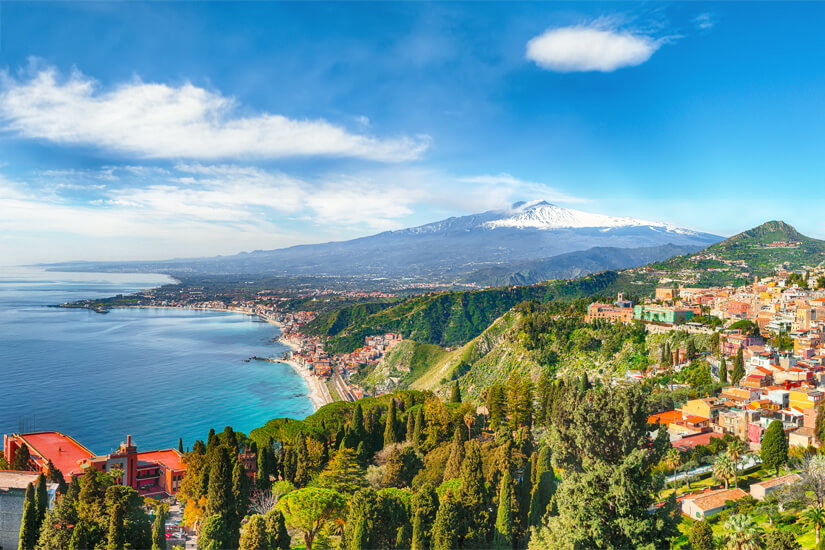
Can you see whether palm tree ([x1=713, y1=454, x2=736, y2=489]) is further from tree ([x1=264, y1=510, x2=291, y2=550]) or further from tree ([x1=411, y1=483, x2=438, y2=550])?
tree ([x1=264, y1=510, x2=291, y2=550])

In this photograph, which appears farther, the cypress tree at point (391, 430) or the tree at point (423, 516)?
the cypress tree at point (391, 430)

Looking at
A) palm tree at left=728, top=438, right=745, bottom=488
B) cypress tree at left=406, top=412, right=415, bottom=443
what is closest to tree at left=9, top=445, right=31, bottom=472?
cypress tree at left=406, top=412, right=415, bottom=443

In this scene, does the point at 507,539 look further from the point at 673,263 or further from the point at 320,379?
the point at 673,263

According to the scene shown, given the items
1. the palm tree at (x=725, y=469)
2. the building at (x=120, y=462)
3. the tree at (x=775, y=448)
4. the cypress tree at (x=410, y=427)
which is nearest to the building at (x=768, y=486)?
the palm tree at (x=725, y=469)

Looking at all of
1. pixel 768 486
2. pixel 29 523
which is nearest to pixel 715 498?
pixel 768 486

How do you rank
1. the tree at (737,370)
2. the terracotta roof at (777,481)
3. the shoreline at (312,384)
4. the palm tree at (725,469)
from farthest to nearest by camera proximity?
1. the shoreline at (312,384)
2. the tree at (737,370)
3. the palm tree at (725,469)
4. the terracotta roof at (777,481)

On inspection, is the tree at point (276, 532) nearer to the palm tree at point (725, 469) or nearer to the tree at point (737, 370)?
the palm tree at point (725, 469)
